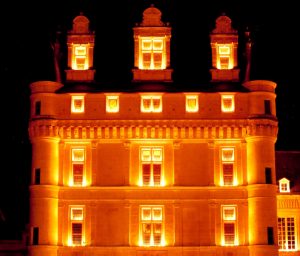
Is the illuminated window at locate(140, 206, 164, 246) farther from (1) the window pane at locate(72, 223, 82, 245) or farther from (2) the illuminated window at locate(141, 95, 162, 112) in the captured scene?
(2) the illuminated window at locate(141, 95, 162, 112)

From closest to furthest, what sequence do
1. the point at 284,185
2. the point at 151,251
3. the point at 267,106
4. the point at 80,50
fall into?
the point at 151,251
the point at 267,106
the point at 80,50
the point at 284,185

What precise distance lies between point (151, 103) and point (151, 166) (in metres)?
4.15

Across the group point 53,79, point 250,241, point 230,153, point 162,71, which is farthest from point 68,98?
point 250,241

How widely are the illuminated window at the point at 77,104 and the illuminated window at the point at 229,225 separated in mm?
11293

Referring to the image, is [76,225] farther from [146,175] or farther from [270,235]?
[270,235]

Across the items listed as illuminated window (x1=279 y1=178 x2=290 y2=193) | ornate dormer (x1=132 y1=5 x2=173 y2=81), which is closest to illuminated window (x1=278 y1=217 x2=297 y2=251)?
illuminated window (x1=279 y1=178 x2=290 y2=193)

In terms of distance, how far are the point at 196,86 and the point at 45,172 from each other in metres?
11.4

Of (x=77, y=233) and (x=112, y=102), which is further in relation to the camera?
(x=112, y=102)

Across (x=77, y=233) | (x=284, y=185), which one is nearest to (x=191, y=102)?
(x=284, y=185)

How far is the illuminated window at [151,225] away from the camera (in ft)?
164

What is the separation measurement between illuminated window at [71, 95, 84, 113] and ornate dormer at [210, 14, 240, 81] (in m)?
9.07

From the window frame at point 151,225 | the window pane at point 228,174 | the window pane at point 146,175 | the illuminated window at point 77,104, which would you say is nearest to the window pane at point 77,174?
the illuminated window at point 77,104

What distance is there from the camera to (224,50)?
53719 millimetres

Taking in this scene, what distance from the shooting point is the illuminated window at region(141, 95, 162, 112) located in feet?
169
